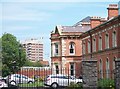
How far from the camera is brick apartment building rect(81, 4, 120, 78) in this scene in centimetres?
3500

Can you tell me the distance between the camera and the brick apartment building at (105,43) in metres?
35.0

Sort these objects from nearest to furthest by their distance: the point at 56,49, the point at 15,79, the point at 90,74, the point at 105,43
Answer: the point at 90,74
the point at 15,79
the point at 105,43
the point at 56,49

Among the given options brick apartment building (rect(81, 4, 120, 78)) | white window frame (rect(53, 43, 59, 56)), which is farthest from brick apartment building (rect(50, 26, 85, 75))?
brick apartment building (rect(81, 4, 120, 78))

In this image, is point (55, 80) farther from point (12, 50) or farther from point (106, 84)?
point (12, 50)

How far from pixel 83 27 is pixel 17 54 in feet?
40.2

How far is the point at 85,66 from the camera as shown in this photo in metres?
18.8

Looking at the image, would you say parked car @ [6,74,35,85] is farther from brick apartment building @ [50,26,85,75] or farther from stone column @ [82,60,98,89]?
brick apartment building @ [50,26,85,75]

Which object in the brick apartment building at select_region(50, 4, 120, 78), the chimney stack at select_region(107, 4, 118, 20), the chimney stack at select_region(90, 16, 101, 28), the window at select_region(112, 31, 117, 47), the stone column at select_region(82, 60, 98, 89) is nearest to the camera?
the stone column at select_region(82, 60, 98, 89)

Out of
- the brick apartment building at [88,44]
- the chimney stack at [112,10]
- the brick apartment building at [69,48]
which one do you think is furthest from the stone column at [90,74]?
the brick apartment building at [69,48]

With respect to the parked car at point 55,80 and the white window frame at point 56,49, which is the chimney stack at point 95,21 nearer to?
the white window frame at point 56,49

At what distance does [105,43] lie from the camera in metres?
38.5

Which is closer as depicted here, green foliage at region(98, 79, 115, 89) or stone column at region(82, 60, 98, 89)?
stone column at region(82, 60, 98, 89)

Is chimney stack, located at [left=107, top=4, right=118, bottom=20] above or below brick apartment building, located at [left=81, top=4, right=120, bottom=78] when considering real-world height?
above

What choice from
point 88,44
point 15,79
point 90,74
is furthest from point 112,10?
point 90,74
